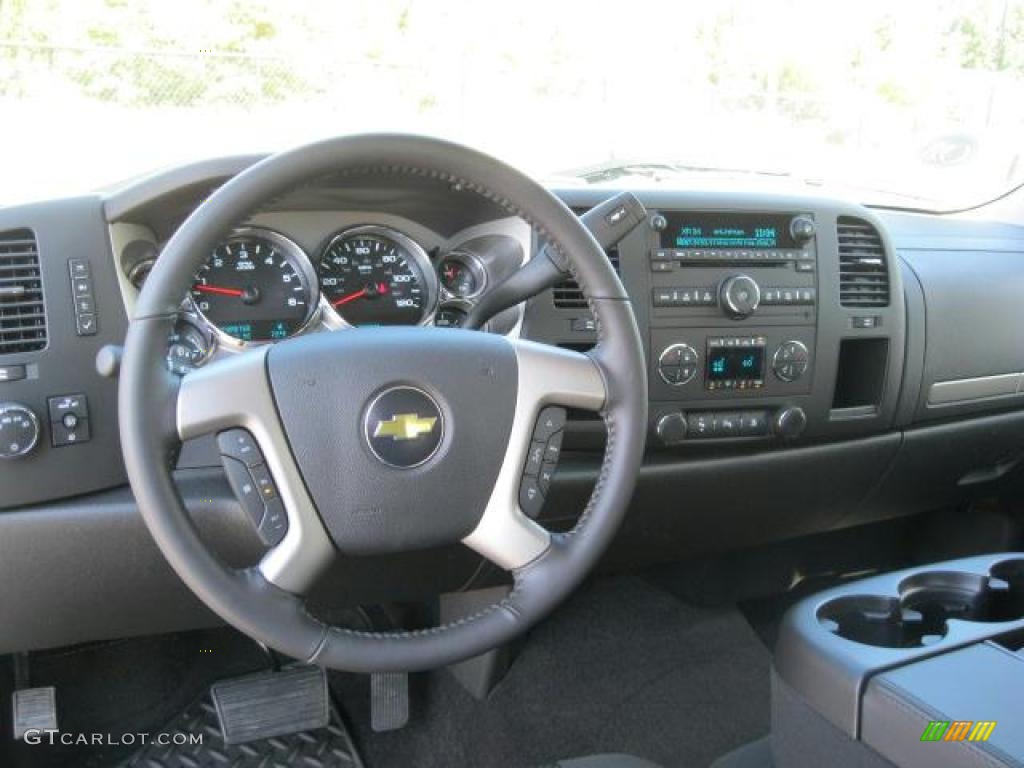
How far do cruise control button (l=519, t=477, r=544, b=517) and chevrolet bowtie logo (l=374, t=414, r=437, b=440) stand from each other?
16 cm

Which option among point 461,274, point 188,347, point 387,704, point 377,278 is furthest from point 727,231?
point 387,704

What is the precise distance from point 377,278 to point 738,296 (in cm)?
74

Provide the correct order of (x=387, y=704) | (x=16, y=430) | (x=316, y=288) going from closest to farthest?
(x=16, y=430), (x=316, y=288), (x=387, y=704)

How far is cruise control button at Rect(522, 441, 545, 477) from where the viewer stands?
1413 millimetres

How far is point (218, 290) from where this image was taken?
1.70 meters

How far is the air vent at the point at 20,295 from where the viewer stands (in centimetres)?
155

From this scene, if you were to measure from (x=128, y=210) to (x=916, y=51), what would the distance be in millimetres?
6046

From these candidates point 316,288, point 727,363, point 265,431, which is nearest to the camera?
point 265,431

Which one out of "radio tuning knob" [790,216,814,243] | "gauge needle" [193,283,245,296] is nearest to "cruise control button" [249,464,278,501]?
"gauge needle" [193,283,245,296]

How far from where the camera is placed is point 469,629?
133 centimetres

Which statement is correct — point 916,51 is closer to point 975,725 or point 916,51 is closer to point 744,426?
point 744,426

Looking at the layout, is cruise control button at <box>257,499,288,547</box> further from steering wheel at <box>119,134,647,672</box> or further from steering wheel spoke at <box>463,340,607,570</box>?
steering wheel spoke at <box>463,340,607,570</box>

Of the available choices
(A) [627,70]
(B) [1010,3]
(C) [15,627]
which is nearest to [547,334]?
(C) [15,627]

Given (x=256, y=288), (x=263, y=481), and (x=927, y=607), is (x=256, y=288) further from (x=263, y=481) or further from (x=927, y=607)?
(x=927, y=607)
